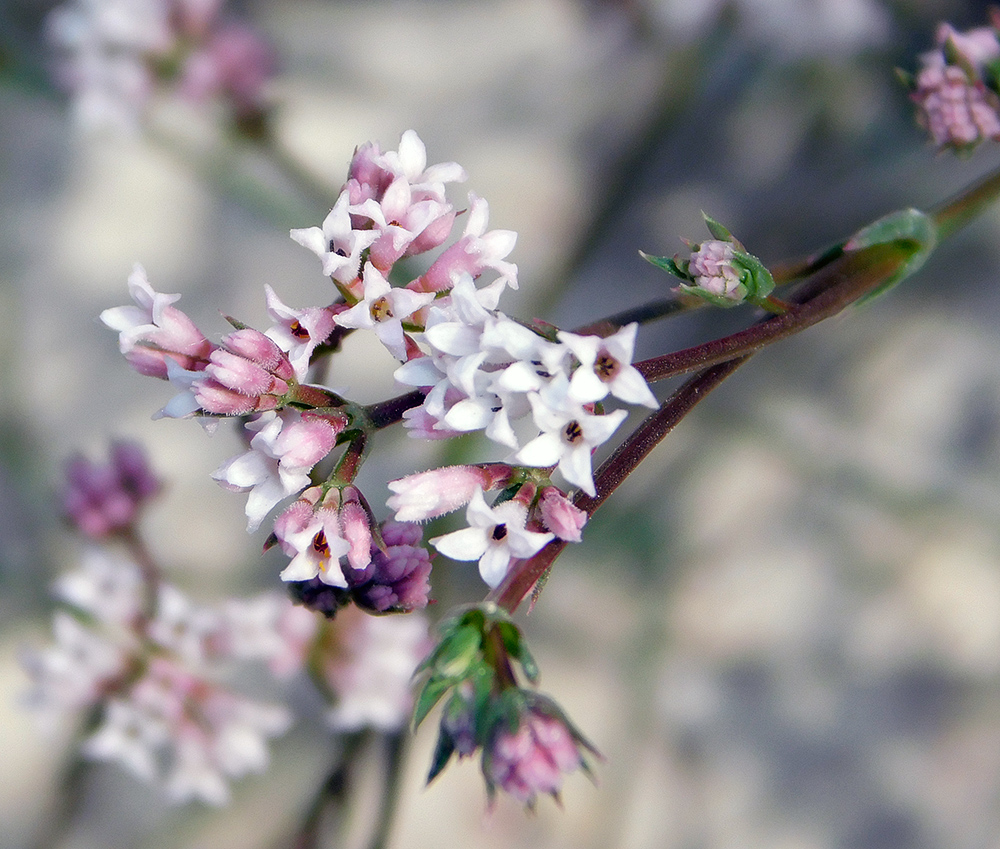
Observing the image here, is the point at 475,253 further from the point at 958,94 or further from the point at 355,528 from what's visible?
the point at 958,94

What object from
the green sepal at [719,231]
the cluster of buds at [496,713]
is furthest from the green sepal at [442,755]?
the green sepal at [719,231]

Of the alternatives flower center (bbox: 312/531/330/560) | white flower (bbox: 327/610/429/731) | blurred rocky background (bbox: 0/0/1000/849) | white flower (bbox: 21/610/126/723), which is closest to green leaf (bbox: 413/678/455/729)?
flower center (bbox: 312/531/330/560)

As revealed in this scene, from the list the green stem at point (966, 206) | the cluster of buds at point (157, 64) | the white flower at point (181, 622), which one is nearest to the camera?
the green stem at point (966, 206)

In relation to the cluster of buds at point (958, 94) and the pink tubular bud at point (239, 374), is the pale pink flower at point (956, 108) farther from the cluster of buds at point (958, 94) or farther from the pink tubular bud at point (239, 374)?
the pink tubular bud at point (239, 374)

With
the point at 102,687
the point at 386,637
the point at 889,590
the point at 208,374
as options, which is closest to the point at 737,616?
the point at 889,590

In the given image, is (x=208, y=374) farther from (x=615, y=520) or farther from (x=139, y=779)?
(x=139, y=779)

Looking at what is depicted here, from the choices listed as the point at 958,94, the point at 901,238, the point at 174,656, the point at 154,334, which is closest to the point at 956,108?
the point at 958,94
